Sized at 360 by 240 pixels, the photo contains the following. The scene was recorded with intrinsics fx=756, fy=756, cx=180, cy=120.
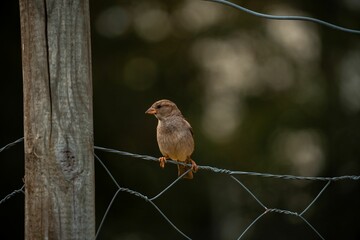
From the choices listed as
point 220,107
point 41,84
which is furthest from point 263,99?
point 41,84

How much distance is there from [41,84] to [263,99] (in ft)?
33.1

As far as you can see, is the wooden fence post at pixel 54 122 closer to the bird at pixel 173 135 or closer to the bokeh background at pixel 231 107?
the bird at pixel 173 135

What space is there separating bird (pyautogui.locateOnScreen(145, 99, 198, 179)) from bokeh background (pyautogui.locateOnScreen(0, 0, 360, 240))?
5175 mm

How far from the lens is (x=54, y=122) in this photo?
269cm

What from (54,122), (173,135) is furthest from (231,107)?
(54,122)

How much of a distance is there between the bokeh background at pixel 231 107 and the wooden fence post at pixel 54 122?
8.42m

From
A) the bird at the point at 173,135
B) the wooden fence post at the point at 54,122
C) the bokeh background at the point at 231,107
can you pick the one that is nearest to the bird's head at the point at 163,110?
the bird at the point at 173,135

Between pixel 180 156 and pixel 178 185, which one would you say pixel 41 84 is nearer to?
pixel 180 156

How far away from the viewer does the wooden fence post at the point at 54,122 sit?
267 cm

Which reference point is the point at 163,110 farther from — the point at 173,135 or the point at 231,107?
the point at 231,107

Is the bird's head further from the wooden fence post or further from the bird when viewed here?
the wooden fence post

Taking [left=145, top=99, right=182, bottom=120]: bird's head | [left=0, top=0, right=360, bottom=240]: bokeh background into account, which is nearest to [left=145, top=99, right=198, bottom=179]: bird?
[left=145, top=99, right=182, bottom=120]: bird's head

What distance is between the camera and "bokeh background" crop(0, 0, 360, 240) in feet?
37.9

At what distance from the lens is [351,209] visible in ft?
39.9
